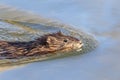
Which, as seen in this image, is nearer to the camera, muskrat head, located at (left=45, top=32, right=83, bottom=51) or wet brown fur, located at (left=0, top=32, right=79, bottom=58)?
wet brown fur, located at (left=0, top=32, right=79, bottom=58)

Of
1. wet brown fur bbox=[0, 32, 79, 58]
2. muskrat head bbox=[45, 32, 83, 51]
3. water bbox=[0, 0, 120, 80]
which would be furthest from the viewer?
muskrat head bbox=[45, 32, 83, 51]

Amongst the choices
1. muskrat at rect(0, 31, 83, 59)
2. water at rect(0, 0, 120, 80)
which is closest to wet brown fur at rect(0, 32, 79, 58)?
muskrat at rect(0, 31, 83, 59)

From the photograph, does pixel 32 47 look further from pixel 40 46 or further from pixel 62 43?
pixel 62 43

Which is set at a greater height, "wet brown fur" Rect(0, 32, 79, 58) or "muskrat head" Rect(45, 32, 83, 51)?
"muskrat head" Rect(45, 32, 83, 51)

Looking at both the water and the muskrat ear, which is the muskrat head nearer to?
the muskrat ear

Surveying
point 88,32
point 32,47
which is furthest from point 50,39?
point 88,32

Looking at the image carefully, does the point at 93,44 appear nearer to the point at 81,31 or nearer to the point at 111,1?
the point at 81,31

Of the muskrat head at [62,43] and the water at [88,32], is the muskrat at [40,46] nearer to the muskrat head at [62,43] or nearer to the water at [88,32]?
the muskrat head at [62,43]

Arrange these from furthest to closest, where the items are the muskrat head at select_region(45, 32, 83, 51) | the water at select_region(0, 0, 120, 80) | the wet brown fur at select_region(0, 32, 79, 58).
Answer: the muskrat head at select_region(45, 32, 83, 51) → the wet brown fur at select_region(0, 32, 79, 58) → the water at select_region(0, 0, 120, 80)
